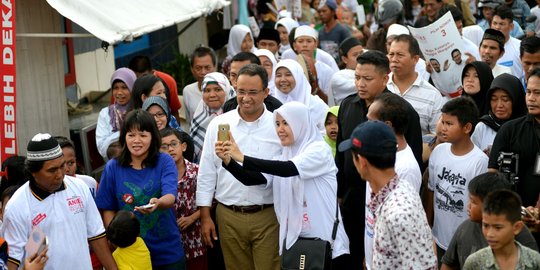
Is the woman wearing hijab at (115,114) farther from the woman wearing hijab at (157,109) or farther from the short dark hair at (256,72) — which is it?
the short dark hair at (256,72)

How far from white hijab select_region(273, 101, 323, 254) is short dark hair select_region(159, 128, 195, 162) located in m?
1.10

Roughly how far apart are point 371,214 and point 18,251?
219 cm

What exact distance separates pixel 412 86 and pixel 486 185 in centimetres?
237

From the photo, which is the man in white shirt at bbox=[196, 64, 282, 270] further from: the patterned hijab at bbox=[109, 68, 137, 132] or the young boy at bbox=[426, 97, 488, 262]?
the patterned hijab at bbox=[109, 68, 137, 132]

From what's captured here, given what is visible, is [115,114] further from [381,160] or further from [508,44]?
[508,44]

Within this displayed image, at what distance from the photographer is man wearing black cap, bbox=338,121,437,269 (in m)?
4.70

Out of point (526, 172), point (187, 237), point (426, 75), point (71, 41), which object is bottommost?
point (187, 237)

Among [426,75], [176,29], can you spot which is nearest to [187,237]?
[426,75]

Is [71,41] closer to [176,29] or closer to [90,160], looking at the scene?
[90,160]

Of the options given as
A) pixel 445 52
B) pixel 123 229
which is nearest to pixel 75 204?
pixel 123 229

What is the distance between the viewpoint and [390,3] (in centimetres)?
1262

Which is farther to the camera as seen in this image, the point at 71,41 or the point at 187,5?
the point at 71,41

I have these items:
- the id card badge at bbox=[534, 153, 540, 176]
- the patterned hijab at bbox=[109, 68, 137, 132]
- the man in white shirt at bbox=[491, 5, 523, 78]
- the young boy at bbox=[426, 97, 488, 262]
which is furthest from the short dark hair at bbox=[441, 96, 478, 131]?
the patterned hijab at bbox=[109, 68, 137, 132]

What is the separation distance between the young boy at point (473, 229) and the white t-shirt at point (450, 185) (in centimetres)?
88
